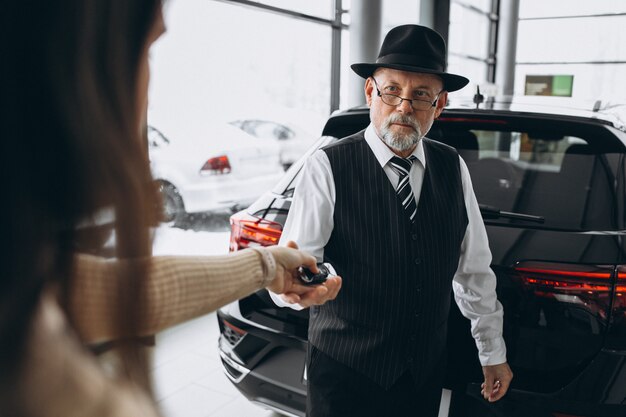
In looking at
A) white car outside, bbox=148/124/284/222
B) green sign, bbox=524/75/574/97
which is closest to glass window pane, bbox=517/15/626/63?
green sign, bbox=524/75/574/97

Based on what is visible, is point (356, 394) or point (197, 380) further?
point (197, 380)

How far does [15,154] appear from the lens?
451 mm

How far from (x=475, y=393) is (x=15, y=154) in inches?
60.7

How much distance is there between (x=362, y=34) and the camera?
5266 mm

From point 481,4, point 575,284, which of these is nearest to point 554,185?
point 575,284

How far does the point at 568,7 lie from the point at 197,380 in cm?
1100

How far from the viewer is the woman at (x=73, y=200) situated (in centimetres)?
45

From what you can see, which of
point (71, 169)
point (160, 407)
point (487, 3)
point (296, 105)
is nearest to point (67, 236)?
point (71, 169)

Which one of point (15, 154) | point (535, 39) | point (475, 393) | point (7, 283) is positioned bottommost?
point (475, 393)

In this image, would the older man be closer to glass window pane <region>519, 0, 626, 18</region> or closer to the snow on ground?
the snow on ground

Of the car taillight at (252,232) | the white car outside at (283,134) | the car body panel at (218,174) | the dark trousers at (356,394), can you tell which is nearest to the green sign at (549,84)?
the white car outside at (283,134)

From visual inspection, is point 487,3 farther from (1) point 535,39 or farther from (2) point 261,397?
(2) point 261,397

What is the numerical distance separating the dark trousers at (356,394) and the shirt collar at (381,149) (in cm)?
57

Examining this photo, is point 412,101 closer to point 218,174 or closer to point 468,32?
point 218,174
